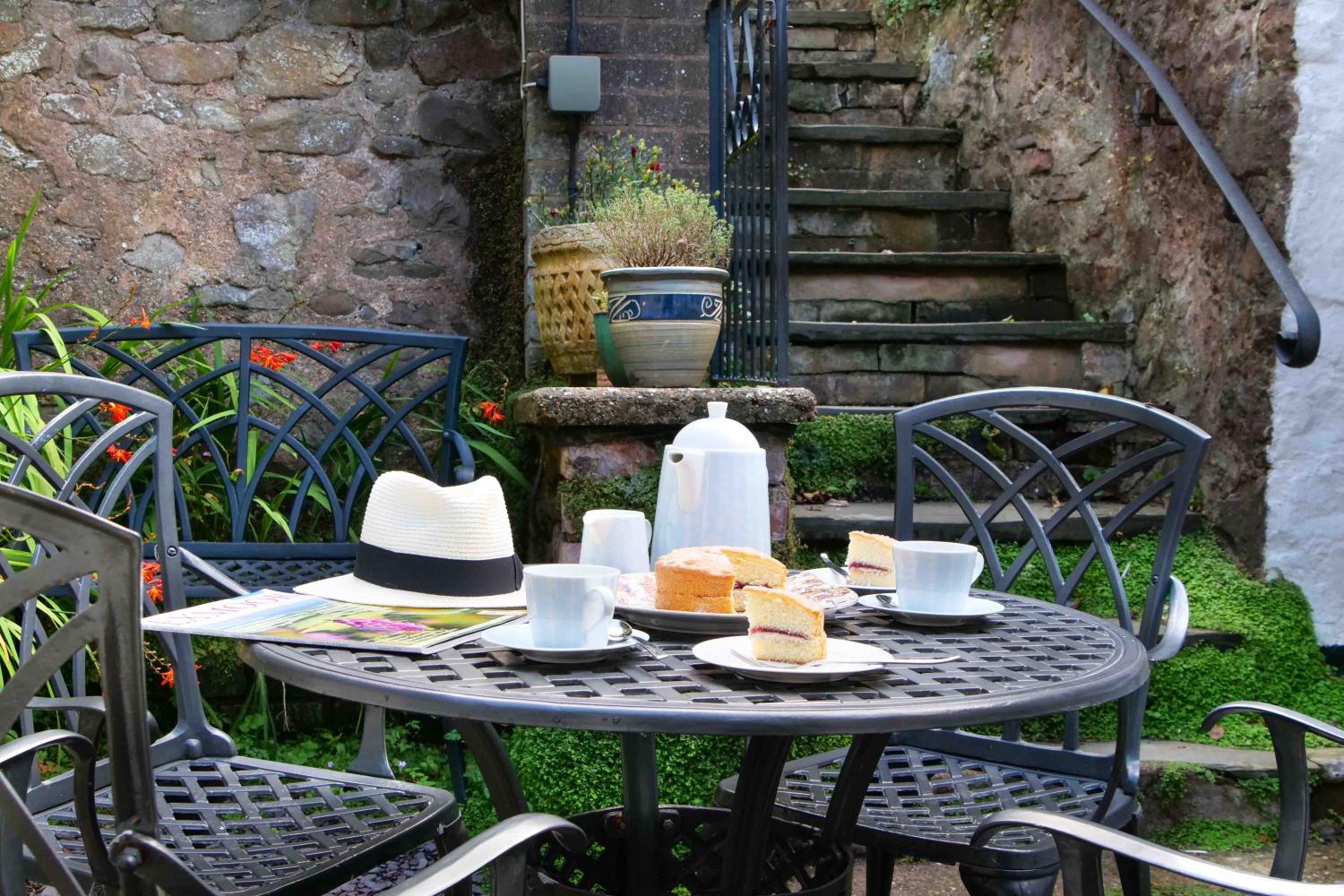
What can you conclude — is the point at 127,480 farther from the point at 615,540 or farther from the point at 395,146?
the point at 395,146

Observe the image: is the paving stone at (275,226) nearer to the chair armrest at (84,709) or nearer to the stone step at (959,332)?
the stone step at (959,332)

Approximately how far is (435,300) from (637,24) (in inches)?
43.0

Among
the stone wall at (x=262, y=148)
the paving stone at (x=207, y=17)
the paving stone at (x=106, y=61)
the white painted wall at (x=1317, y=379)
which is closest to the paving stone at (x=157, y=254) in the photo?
the stone wall at (x=262, y=148)

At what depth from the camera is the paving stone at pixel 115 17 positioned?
12.9 ft

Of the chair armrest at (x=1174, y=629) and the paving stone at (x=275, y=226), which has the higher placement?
the paving stone at (x=275, y=226)

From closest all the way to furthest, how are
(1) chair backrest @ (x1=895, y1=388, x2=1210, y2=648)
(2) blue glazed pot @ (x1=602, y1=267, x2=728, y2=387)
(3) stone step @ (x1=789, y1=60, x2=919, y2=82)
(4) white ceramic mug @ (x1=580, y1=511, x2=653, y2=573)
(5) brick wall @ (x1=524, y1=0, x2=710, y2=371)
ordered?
(4) white ceramic mug @ (x1=580, y1=511, x2=653, y2=573)
(1) chair backrest @ (x1=895, y1=388, x2=1210, y2=648)
(2) blue glazed pot @ (x1=602, y1=267, x2=728, y2=387)
(5) brick wall @ (x1=524, y1=0, x2=710, y2=371)
(3) stone step @ (x1=789, y1=60, x2=919, y2=82)

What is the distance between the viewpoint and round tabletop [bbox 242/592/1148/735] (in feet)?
3.58

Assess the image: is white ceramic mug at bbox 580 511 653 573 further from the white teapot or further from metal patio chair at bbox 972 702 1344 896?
metal patio chair at bbox 972 702 1344 896

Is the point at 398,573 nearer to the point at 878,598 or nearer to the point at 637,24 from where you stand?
the point at 878,598

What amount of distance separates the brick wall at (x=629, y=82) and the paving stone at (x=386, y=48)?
51 centimetres

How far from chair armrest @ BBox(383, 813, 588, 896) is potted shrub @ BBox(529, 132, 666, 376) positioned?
7.55 ft

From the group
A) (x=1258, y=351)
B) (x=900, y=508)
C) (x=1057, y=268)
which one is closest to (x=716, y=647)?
(x=900, y=508)

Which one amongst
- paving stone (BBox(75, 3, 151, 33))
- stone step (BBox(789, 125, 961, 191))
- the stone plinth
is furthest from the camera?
stone step (BBox(789, 125, 961, 191))

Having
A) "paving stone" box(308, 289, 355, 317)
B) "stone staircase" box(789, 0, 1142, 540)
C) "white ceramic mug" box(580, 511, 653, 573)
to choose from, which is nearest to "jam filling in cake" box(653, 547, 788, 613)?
"white ceramic mug" box(580, 511, 653, 573)
